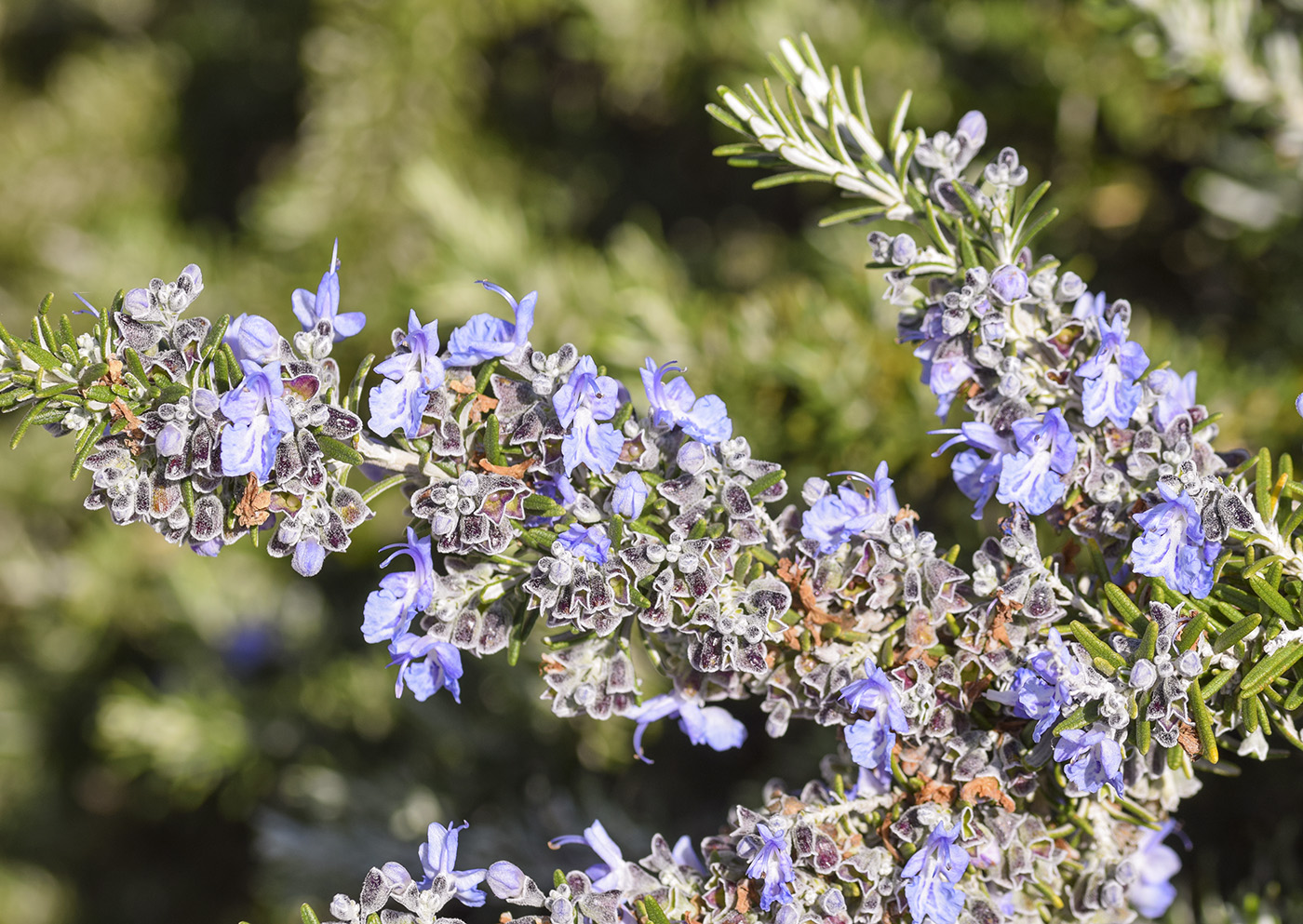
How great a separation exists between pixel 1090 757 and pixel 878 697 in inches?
7.5

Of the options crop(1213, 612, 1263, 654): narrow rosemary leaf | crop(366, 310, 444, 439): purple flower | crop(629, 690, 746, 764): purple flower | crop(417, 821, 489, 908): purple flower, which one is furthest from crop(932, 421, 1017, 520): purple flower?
crop(417, 821, 489, 908): purple flower

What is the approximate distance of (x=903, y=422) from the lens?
1660mm

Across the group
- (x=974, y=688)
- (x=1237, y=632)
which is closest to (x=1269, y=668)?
(x=1237, y=632)

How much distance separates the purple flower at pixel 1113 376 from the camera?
2.94 ft

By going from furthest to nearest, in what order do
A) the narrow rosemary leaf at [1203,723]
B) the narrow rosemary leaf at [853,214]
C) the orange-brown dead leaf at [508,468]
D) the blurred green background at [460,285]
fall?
the blurred green background at [460,285] < the narrow rosemary leaf at [853,214] < the orange-brown dead leaf at [508,468] < the narrow rosemary leaf at [1203,723]

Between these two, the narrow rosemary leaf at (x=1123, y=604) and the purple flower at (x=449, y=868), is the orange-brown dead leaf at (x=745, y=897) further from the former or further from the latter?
the narrow rosemary leaf at (x=1123, y=604)

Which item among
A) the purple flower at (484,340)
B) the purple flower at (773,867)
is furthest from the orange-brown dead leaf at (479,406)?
the purple flower at (773,867)

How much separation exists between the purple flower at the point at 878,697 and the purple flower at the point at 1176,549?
0.80 ft

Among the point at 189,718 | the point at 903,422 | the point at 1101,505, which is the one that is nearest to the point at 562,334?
the point at 903,422

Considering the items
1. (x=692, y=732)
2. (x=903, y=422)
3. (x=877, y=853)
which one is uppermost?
(x=903, y=422)

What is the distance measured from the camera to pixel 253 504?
34.3 inches

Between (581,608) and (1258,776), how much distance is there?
128cm

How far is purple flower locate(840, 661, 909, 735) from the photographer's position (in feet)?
2.86

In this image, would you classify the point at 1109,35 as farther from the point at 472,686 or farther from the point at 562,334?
the point at 472,686
